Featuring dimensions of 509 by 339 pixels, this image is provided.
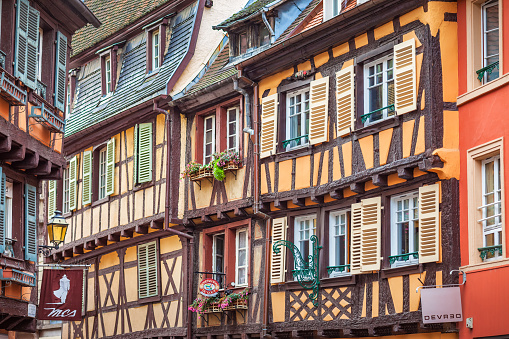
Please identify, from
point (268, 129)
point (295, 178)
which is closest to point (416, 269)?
point (295, 178)

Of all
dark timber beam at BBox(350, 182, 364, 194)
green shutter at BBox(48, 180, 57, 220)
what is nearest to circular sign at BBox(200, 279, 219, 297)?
dark timber beam at BBox(350, 182, 364, 194)

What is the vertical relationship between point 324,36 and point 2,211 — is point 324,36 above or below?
above

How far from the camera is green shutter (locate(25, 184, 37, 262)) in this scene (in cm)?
1961

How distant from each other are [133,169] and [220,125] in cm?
343

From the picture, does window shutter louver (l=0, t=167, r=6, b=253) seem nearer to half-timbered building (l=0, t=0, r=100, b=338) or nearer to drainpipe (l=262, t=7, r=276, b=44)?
half-timbered building (l=0, t=0, r=100, b=338)

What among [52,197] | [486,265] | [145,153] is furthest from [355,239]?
[52,197]

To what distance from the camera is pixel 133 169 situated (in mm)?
25484

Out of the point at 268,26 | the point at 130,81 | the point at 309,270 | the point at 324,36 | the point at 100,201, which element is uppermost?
the point at 130,81

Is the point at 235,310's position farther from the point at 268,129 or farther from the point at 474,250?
the point at 474,250

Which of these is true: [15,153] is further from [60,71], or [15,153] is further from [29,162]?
[60,71]

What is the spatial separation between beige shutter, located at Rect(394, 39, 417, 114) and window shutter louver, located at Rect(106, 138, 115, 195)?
10631 millimetres

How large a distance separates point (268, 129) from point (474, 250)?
254 inches

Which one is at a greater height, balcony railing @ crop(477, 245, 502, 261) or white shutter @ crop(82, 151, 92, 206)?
white shutter @ crop(82, 151, 92, 206)

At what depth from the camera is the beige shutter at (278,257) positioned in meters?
20.3
